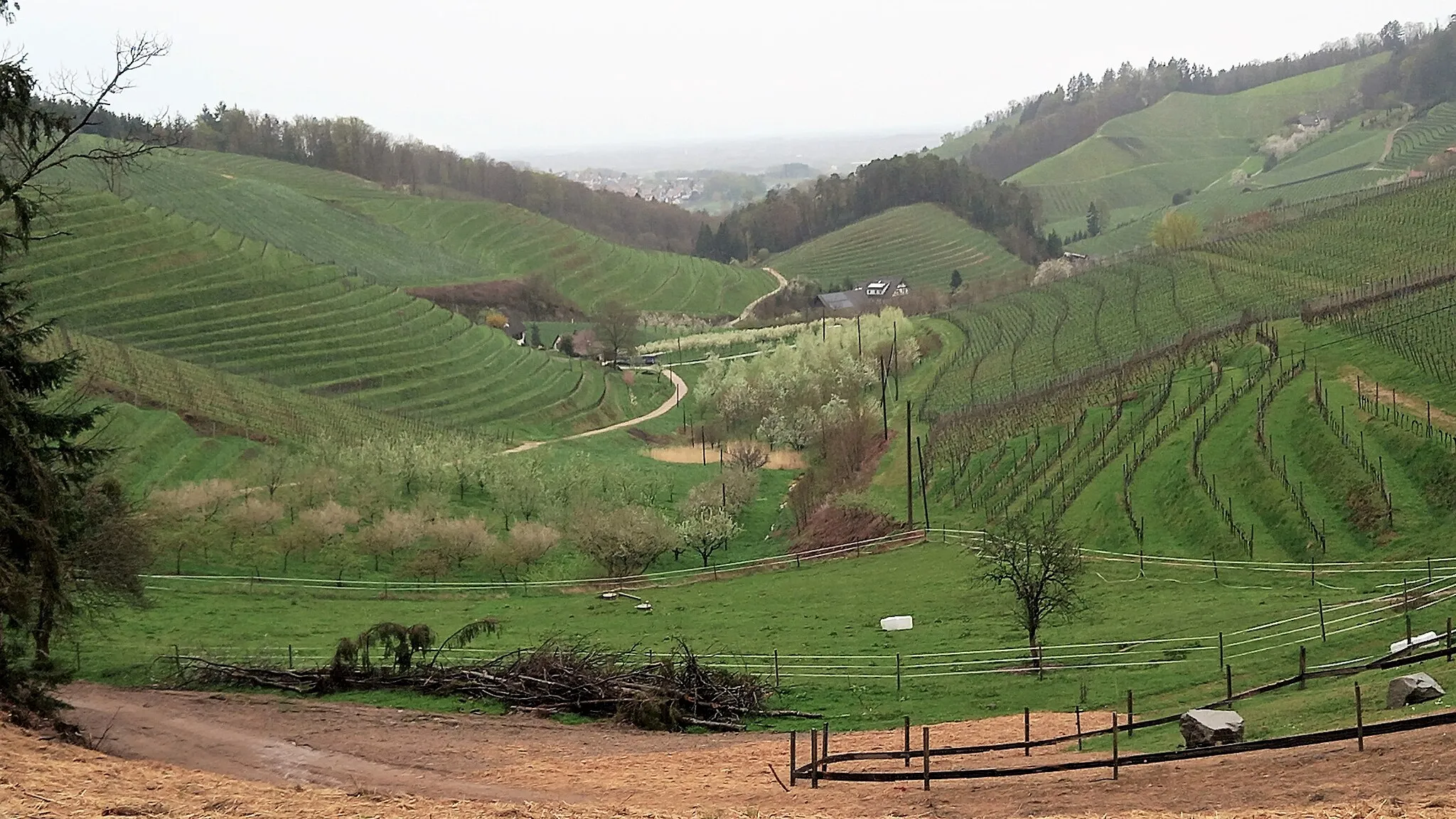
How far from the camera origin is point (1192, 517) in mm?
45406

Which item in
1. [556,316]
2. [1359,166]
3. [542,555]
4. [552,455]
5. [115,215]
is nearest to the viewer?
[542,555]

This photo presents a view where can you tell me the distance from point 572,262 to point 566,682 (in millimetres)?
158944

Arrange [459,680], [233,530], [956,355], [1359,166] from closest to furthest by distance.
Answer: [459,680], [233,530], [956,355], [1359,166]

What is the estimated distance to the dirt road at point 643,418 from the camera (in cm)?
8356

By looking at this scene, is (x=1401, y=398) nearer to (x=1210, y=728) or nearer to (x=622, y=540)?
(x=622, y=540)

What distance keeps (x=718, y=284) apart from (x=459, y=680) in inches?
6163

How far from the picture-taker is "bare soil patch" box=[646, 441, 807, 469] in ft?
274

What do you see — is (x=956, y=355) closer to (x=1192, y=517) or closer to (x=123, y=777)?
(x=1192, y=517)

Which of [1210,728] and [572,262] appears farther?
[572,262]

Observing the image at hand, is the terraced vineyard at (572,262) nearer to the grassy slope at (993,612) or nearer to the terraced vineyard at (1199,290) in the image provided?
the terraced vineyard at (1199,290)

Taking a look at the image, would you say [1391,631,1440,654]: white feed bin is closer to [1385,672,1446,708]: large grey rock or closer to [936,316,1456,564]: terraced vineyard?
[1385,672,1446,708]: large grey rock

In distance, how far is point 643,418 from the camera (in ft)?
341

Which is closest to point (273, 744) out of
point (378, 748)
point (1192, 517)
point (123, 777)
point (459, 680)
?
point (378, 748)

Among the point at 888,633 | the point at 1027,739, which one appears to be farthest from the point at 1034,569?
the point at 1027,739
